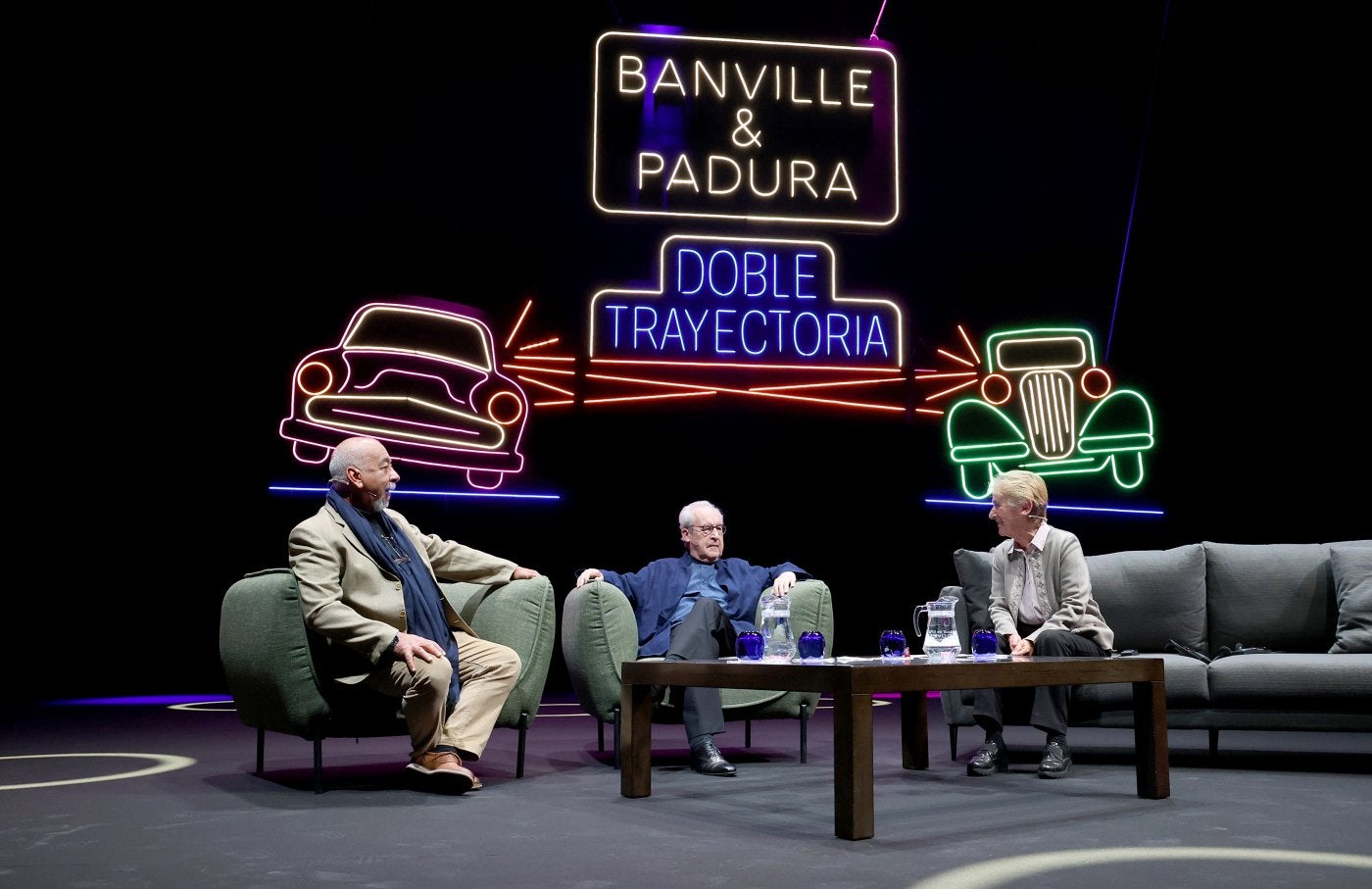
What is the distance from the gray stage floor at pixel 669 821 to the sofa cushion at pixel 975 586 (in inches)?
20.0

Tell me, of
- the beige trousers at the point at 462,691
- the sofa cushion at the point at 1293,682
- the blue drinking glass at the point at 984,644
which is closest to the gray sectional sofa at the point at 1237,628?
the sofa cushion at the point at 1293,682

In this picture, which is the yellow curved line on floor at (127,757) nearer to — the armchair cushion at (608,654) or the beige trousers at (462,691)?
the beige trousers at (462,691)

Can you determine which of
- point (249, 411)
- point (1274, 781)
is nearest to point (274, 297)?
A: point (249, 411)

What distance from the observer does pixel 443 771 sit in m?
3.65

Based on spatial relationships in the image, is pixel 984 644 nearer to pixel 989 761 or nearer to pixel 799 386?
pixel 989 761

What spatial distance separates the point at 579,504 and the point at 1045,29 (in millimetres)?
4462

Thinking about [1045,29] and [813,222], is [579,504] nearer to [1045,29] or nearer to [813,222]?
[813,222]

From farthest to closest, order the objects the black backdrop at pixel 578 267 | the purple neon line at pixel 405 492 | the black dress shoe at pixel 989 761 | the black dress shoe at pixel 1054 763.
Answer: the black backdrop at pixel 578 267
the purple neon line at pixel 405 492
the black dress shoe at pixel 989 761
the black dress shoe at pixel 1054 763

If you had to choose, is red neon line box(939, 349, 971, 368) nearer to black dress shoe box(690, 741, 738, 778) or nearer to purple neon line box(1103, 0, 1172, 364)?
purple neon line box(1103, 0, 1172, 364)

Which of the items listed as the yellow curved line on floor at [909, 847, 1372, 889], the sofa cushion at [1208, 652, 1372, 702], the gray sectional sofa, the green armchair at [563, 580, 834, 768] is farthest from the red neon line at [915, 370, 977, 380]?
the yellow curved line on floor at [909, 847, 1372, 889]

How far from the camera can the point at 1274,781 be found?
3.92 m

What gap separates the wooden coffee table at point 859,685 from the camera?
9.66 feet

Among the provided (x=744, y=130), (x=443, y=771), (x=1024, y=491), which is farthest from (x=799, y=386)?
(x=443, y=771)

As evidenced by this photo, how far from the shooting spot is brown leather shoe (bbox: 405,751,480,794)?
3.66 m
